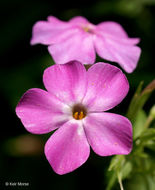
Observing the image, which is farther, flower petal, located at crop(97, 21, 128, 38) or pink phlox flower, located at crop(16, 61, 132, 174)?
flower petal, located at crop(97, 21, 128, 38)

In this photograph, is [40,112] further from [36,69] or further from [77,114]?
[36,69]

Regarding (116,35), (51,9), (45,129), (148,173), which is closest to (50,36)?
(116,35)

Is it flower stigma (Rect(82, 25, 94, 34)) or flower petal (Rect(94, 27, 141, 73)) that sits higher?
flower stigma (Rect(82, 25, 94, 34))

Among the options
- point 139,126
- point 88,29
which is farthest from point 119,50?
point 139,126

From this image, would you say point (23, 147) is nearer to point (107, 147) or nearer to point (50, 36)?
point (50, 36)

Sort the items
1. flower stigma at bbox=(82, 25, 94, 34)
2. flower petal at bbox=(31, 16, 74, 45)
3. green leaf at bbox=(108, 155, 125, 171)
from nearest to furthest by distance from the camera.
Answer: green leaf at bbox=(108, 155, 125, 171), flower petal at bbox=(31, 16, 74, 45), flower stigma at bbox=(82, 25, 94, 34)

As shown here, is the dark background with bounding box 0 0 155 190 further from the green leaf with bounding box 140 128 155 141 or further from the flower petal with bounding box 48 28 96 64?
the flower petal with bounding box 48 28 96 64

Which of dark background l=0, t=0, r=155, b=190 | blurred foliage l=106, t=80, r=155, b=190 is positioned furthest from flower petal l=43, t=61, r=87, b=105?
dark background l=0, t=0, r=155, b=190
